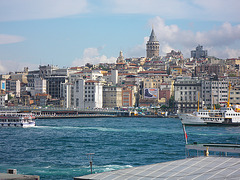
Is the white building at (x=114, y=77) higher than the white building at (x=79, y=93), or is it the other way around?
the white building at (x=114, y=77)

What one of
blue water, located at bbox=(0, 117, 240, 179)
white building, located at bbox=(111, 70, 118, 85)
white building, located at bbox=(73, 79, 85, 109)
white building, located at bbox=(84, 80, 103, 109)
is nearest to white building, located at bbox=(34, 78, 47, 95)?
white building, located at bbox=(73, 79, 85, 109)

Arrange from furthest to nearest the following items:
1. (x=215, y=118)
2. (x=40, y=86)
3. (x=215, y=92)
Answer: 1. (x=40, y=86)
2. (x=215, y=92)
3. (x=215, y=118)

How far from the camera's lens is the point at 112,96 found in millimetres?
116250

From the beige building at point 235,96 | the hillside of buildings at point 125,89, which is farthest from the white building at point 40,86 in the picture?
the beige building at point 235,96

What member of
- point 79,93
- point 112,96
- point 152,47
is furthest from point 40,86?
point 152,47

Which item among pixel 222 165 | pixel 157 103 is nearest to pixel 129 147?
pixel 222 165

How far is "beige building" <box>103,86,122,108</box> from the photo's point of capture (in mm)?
115562

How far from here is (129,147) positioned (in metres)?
37.0

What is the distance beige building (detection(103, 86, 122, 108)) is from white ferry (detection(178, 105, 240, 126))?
46.8 m

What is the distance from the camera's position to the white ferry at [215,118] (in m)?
67.8

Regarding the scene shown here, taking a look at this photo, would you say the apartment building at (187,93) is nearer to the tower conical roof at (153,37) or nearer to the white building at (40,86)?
the white building at (40,86)

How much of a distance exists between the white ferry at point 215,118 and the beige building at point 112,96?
4680 centimetres

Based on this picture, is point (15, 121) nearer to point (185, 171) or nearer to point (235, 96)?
point (185, 171)

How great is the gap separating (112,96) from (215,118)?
1965 inches
